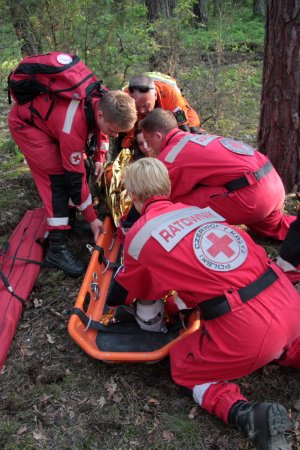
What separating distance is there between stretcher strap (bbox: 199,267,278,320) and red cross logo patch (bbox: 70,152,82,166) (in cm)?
176

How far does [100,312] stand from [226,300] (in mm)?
1336

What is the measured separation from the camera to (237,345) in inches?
88.4

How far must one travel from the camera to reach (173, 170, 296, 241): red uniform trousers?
11.2ft

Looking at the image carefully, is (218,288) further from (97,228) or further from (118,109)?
(97,228)

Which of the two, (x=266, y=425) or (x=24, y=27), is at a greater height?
(x=24, y=27)

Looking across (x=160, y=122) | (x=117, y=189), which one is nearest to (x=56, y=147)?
(x=117, y=189)

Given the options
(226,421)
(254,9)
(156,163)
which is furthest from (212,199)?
(254,9)

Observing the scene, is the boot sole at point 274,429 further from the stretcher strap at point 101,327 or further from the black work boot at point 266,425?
the stretcher strap at point 101,327

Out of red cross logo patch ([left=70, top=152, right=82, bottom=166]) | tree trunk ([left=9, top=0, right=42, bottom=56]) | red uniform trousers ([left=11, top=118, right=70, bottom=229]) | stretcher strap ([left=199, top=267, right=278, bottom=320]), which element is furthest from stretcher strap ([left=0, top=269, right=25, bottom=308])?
tree trunk ([left=9, top=0, right=42, bottom=56])

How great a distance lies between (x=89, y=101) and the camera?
132 inches

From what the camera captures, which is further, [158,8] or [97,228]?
[158,8]

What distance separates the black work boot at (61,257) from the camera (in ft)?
12.2

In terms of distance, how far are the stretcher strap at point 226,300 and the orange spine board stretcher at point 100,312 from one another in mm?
500

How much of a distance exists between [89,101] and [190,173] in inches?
39.7
